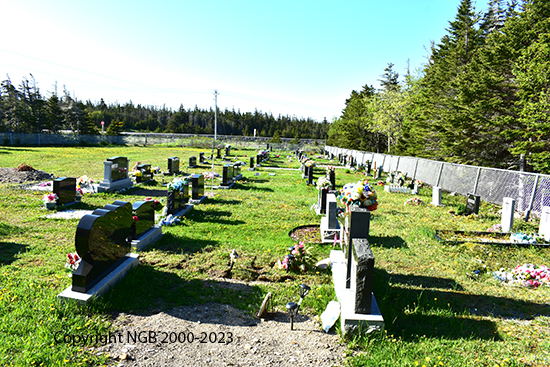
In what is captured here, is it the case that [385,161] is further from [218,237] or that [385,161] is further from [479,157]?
[218,237]

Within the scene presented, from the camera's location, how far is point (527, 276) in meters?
6.38

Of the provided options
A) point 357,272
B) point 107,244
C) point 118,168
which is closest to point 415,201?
point 357,272

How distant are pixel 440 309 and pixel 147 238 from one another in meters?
6.41

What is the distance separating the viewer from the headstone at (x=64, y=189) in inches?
429

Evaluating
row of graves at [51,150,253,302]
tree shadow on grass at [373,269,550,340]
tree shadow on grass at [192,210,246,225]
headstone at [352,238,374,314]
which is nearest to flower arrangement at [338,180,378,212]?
tree shadow on grass at [373,269,550,340]

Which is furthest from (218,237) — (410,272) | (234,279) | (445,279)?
(445,279)

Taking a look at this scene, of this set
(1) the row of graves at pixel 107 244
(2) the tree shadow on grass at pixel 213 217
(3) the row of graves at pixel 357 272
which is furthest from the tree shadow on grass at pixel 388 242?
(1) the row of graves at pixel 107 244

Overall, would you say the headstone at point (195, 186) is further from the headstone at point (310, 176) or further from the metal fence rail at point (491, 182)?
the metal fence rail at point (491, 182)

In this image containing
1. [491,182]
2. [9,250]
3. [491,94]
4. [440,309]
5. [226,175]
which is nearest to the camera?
[440,309]

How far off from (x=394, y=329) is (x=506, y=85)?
78.2 feet

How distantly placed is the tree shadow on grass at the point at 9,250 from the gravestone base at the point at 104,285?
106 inches

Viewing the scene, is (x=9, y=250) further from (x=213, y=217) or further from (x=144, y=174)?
(x=144, y=174)

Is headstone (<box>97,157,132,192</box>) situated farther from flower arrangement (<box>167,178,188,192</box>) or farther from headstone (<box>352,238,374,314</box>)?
headstone (<box>352,238,374,314</box>)

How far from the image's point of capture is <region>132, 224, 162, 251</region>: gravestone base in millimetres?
7198
